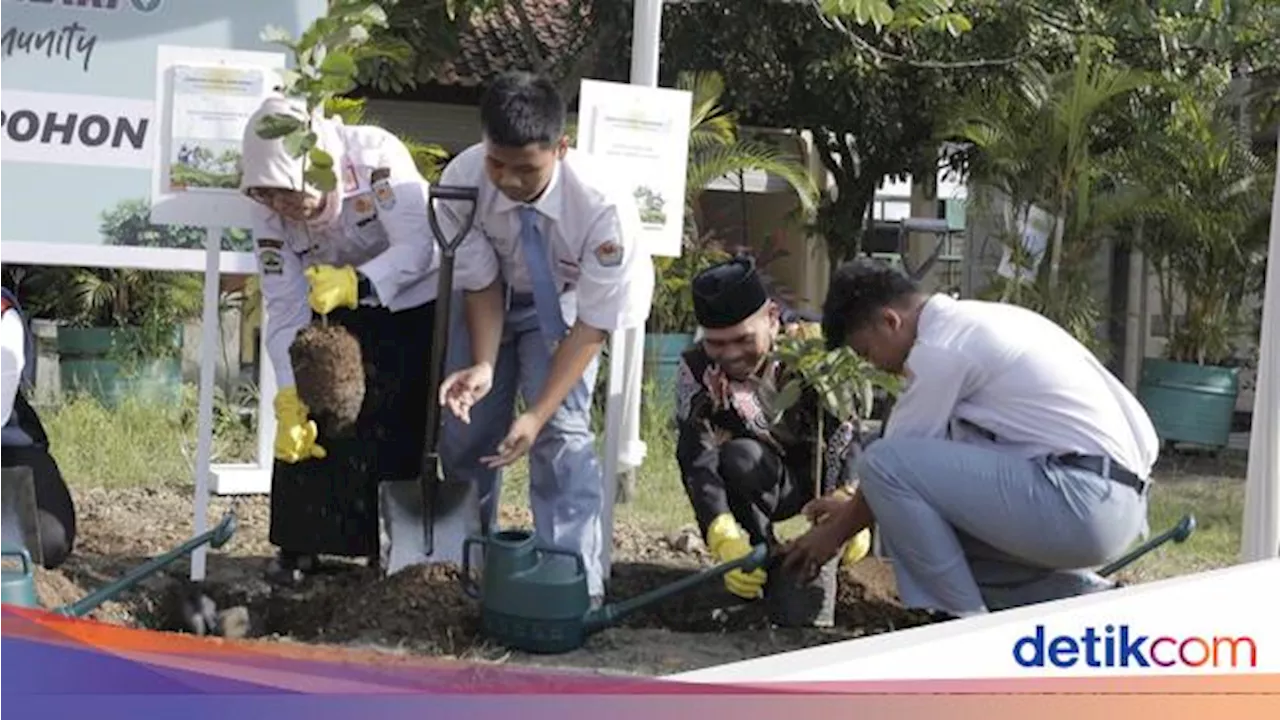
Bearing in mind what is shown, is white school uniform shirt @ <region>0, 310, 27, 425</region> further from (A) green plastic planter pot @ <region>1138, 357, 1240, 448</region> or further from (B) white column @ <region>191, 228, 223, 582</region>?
(A) green plastic planter pot @ <region>1138, 357, 1240, 448</region>

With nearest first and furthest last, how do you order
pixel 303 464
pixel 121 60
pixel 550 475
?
pixel 550 475, pixel 303 464, pixel 121 60

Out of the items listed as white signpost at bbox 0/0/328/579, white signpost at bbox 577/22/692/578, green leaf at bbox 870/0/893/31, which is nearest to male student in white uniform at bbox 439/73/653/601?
white signpost at bbox 577/22/692/578

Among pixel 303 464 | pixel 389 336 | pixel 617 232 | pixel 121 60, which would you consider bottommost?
pixel 303 464

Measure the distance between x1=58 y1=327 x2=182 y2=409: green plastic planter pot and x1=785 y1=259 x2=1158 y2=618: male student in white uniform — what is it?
5.95 meters

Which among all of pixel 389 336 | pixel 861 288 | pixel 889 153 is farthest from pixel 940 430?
pixel 889 153

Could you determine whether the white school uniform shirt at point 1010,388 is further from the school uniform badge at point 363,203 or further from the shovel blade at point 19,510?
the shovel blade at point 19,510

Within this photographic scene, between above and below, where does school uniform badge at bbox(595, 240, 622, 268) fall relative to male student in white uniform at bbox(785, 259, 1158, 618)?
above

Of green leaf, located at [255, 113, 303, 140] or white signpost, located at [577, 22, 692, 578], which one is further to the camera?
white signpost, located at [577, 22, 692, 578]

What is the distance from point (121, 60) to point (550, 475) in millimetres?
2626

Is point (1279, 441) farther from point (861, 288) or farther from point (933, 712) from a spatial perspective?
point (933, 712)

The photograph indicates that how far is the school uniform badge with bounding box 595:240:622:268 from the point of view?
420 cm

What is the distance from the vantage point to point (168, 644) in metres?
2.28

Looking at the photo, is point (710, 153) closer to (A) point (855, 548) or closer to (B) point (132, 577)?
(A) point (855, 548)

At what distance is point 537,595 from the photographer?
155 inches
